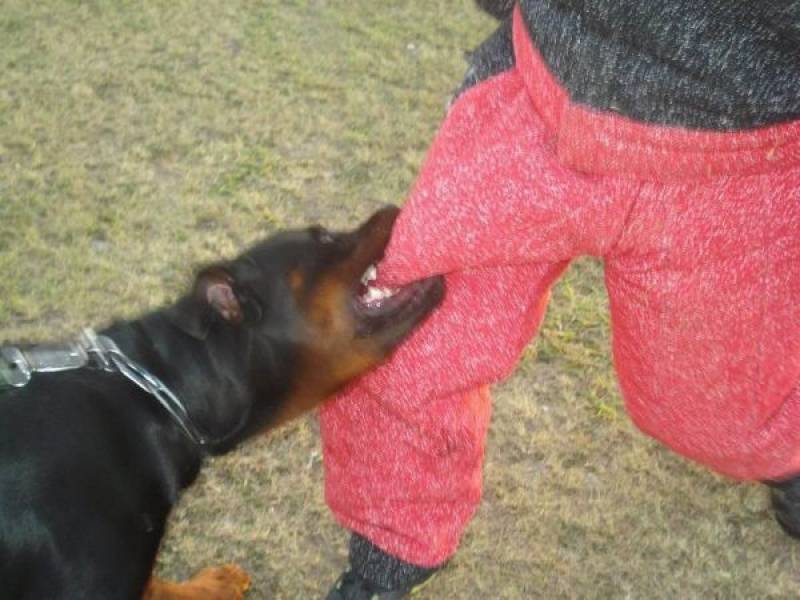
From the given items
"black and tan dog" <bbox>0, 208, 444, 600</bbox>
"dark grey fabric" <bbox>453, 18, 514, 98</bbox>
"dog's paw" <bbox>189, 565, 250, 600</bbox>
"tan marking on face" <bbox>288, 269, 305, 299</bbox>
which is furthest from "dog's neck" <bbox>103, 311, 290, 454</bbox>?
"dark grey fabric" <bbox>453, 18, 514, 98</bbox>

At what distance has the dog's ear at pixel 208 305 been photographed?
169 cm

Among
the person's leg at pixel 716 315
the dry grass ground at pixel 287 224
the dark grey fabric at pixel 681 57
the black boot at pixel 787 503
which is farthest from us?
the dry grass ground at pixel 287 224

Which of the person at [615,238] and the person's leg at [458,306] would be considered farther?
the person's leg at [458,306]

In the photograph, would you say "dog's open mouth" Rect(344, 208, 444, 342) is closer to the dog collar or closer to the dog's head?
the dog's head

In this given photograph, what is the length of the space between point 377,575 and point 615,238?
33.1 inches

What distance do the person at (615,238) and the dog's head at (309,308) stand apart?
0.07 metres

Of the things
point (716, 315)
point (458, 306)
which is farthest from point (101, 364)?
point (716, 315)

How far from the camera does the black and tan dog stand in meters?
1.52

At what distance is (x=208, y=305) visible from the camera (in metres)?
1.71

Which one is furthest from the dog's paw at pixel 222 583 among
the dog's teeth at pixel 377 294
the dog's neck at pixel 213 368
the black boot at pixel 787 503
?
the black boot at pixel 787 503

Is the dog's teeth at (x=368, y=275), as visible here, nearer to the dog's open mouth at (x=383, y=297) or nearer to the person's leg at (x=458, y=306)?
the dog's open mouth at (x=383, y=297)

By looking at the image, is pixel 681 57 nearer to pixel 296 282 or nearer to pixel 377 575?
pixel 296 282

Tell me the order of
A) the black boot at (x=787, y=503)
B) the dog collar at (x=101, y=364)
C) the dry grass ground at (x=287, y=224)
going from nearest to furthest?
the dog collar at (x=101, y=364) → the black boot at (x=787, y=503) → the dry grass ground at (x=287, y=224)

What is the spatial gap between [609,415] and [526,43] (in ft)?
3.88
